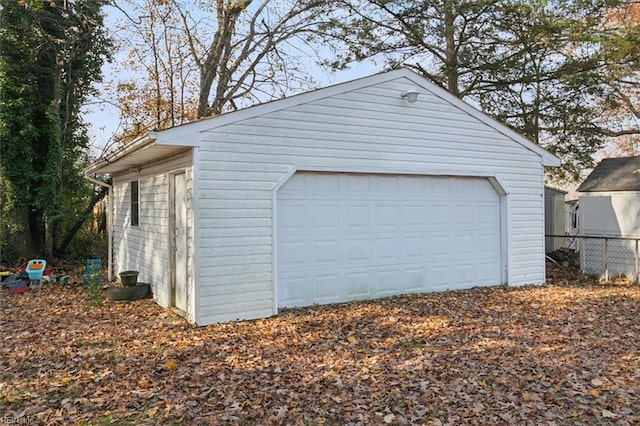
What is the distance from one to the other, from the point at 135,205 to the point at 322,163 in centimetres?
449

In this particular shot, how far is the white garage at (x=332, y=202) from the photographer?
615 centimetres

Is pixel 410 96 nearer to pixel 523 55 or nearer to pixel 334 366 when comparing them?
pixel 334 366

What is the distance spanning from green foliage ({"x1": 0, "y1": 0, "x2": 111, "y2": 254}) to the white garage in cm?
296

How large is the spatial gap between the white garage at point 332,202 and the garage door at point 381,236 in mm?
21

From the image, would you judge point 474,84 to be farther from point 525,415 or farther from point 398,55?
point 525,415

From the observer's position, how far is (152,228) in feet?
26.1

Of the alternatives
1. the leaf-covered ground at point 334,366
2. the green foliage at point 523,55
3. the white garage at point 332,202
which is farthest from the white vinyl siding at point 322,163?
the green foliage at point 523,55

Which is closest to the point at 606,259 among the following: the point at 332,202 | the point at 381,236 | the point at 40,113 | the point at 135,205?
the point at 381,236

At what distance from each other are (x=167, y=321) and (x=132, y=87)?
40.3 ft

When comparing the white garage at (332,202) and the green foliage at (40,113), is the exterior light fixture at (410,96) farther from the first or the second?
the green foliage at (40,113)

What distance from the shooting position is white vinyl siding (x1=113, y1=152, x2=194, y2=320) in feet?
22.5

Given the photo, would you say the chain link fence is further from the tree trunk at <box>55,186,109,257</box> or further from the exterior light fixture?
the tree trunk at <box>55,186,109,257</box>

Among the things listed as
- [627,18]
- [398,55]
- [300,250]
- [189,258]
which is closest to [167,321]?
[189,258]

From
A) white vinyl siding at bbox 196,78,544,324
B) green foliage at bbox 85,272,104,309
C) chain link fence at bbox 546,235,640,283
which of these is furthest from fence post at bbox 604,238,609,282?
green foliage at bbox 85,272,104,309
